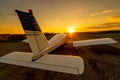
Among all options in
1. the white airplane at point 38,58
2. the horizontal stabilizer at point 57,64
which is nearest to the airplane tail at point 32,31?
the white airplane at point 38,58

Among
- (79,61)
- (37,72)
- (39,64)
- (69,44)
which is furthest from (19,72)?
(69,44)

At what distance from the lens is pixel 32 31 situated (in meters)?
6.86

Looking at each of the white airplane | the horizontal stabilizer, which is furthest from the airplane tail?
the horizontal stabilizer

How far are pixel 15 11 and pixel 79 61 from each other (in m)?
4.36

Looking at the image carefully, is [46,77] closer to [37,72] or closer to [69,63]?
[37,72]

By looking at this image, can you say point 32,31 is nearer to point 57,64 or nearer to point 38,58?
point 38,58

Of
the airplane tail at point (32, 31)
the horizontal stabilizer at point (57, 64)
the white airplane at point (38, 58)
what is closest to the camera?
the horizontal stabilizer at point (57, 64)

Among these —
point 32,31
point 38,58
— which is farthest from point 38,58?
point 32,31

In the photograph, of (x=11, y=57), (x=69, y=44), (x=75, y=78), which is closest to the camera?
(x=75, y=78)

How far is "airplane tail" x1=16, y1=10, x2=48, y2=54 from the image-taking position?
643 cm

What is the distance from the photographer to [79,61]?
5566 mm

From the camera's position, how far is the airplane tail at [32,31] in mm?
6426

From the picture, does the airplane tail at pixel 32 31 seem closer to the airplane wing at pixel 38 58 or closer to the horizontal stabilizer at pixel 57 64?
the airplane wing at pixel 38 58

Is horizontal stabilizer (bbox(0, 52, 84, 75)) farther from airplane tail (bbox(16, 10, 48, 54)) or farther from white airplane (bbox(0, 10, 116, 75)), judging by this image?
airplane tail (bbox(16, 10, 48, 54))
